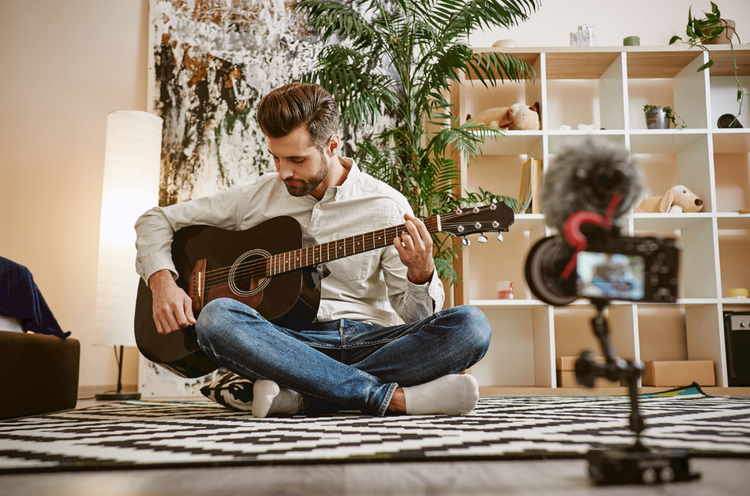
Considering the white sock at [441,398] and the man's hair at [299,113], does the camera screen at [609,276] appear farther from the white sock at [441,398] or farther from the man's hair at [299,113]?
the man's hair at [299,113]

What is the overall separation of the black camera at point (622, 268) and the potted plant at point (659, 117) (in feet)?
8.73

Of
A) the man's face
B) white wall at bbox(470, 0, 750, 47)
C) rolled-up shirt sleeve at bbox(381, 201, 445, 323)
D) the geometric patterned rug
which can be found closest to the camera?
the geometric patterned rug

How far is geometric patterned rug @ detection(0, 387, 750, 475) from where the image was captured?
2.33ft

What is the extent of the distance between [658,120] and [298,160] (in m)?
2.13

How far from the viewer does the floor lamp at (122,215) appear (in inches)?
98.4

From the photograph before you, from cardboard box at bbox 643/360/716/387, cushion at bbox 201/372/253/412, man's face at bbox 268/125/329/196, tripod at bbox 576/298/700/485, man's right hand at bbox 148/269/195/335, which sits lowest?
cardboard box at bbox 643/360/716/387

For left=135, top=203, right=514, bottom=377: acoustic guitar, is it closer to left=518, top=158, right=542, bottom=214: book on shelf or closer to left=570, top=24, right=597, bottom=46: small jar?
left=518, top=158, right=542, bottom=214: book on shelf

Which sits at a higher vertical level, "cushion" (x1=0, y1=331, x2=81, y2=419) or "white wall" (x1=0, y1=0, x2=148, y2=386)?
"white wall" (x1=0, y1=0, x2=148, y2=386)

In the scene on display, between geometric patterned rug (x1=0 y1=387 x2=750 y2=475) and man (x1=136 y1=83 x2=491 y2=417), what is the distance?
0.08 metres

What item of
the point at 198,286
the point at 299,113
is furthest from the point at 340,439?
the point at 299,113

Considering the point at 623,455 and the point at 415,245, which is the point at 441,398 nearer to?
the point at 415,245

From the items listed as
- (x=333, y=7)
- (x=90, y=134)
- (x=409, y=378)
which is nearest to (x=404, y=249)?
(x=409, y=378)

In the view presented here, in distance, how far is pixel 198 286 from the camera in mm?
1604

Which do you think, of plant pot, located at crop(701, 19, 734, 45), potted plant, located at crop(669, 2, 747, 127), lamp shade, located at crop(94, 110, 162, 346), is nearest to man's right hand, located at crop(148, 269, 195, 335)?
→ lamp shade, located at crop(94, 110, 162, 346)
